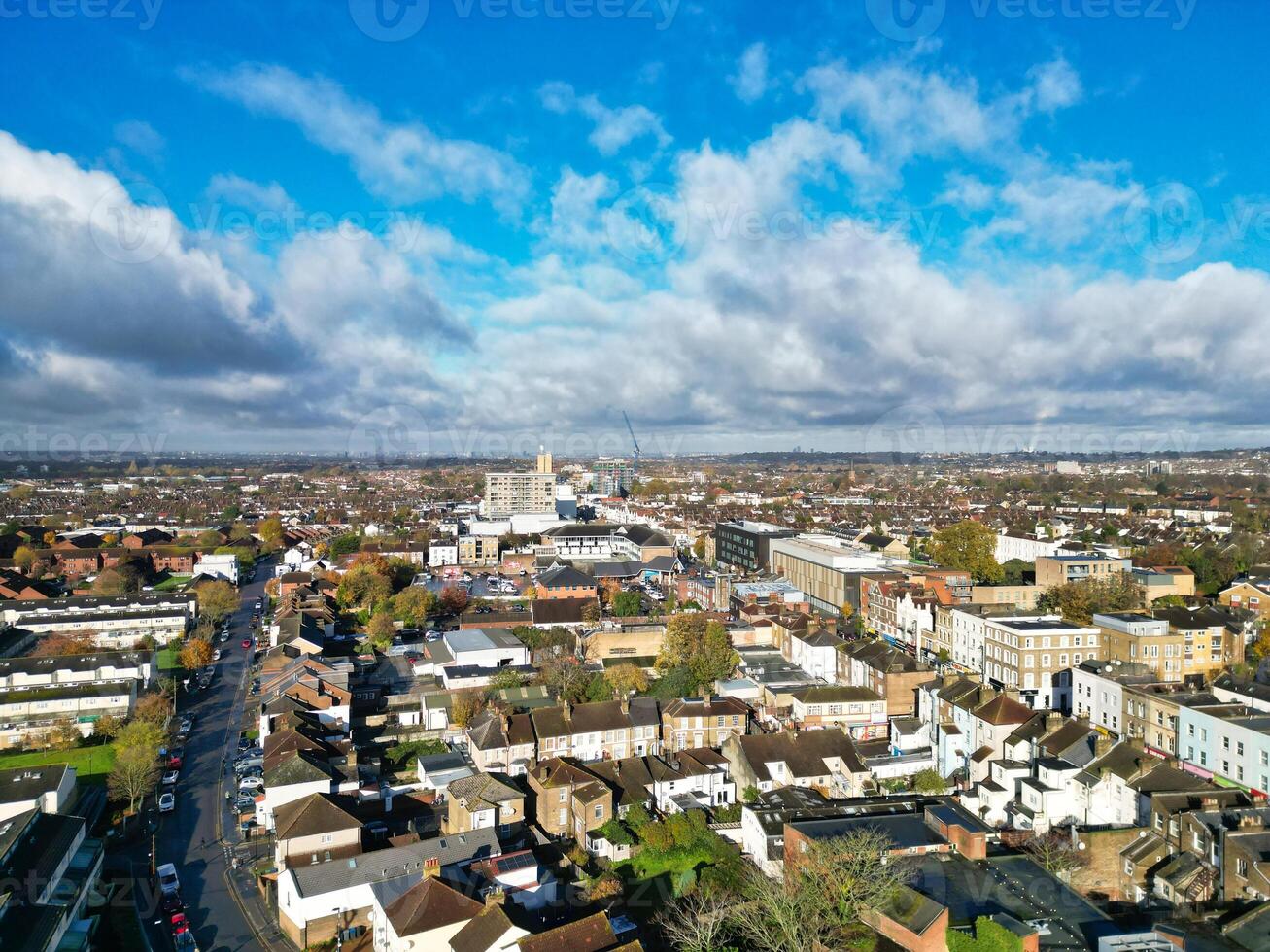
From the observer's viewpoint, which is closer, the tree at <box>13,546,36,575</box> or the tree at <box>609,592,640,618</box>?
the tree at <box>609,592,640,618</box>

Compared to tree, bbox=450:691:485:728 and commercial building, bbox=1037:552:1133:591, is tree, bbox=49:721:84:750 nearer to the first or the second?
tree, bbox=450:691:485:728

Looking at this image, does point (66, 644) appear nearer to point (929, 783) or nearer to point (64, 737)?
point (64, 737)

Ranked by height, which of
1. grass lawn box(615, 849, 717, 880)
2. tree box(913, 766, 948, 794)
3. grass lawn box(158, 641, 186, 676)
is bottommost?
grass lawn box(158, 641, 186, 676)

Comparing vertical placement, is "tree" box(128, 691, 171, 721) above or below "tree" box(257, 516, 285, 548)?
below


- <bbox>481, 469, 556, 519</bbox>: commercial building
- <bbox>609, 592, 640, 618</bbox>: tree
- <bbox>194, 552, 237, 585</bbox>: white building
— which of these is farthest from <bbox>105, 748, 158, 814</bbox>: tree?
<bbox>481, 469, 556, 519</bbox>: commercial building

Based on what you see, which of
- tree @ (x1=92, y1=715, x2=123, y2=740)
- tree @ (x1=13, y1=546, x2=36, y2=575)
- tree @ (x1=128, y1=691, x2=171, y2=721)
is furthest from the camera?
tree @ (x1=13, y1=546, x2=36, y2=575)

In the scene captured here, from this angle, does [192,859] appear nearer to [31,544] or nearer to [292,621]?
[292,621]

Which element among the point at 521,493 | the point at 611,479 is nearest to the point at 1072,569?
the point at 521,493
